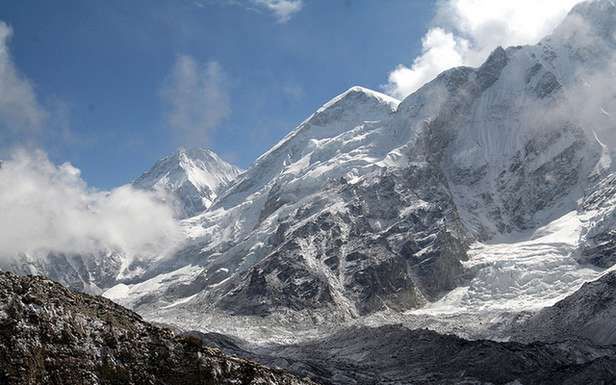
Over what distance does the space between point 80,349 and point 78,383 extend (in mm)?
4210

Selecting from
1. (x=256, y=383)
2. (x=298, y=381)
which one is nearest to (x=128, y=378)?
(x=256, y=383)

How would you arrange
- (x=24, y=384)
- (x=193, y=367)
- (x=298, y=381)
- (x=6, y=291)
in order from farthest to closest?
(x=298, y=381), (x=193, y=367), (x=6, y=291), (x=24, y=384)

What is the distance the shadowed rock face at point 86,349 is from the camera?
3083 inches

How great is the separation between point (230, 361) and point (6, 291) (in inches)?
1002

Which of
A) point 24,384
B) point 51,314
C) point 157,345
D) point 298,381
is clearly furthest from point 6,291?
point 298,381

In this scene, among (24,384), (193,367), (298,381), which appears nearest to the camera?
(24,384)

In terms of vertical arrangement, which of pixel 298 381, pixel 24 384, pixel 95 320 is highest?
pixel 95 320

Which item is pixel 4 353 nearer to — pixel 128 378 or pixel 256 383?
pixel 128 378

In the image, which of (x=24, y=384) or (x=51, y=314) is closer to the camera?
(x=24, y=384)

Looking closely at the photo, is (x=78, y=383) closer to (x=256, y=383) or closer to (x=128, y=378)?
(x=128, y=378)

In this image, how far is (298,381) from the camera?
101062mm

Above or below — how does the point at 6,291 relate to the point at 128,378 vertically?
above

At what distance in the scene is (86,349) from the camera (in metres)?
83.3

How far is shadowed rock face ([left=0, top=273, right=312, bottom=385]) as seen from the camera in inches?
3083
